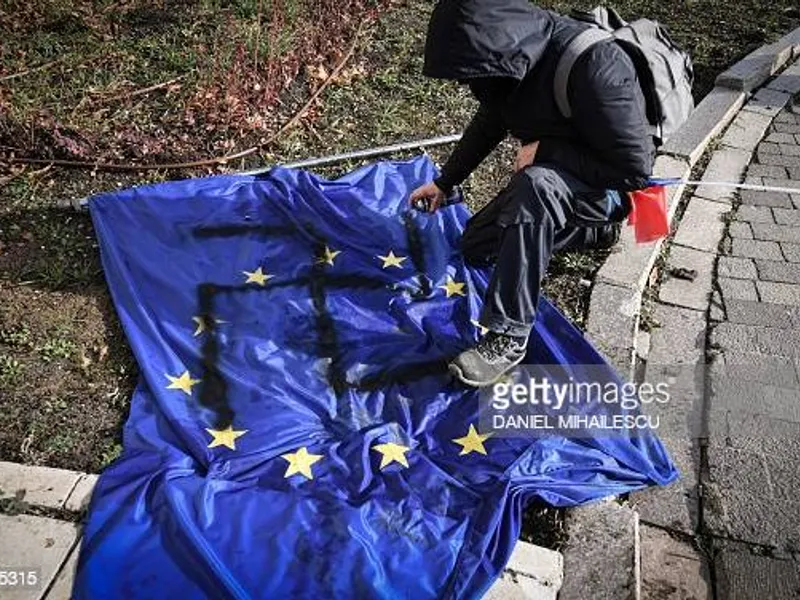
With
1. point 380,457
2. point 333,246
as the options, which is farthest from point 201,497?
point 333,246

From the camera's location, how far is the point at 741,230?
3.74m

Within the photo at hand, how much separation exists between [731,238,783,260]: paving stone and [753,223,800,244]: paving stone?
2.2 inches

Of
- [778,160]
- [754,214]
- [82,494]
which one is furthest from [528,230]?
[778,160]

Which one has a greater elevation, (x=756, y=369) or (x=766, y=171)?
(x=766, y=171)

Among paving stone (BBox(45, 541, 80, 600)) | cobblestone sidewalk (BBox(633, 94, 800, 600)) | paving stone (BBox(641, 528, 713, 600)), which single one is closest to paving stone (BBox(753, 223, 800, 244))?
cobblestone sidewalk (BBox(633, 94, 800, 600))

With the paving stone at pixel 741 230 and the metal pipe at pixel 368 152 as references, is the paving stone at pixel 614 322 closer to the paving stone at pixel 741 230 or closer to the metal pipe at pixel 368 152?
the paving stone at pixel 741 230

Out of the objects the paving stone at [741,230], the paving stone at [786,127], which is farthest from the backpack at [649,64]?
the paving stone at [786,127]

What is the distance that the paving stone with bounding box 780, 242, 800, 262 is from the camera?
11.6 ft

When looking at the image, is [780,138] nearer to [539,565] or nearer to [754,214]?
[754,214]

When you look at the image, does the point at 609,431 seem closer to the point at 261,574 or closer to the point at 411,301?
the point at 411,301

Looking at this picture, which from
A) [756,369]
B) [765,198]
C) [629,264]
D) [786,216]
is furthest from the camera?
[765,198]

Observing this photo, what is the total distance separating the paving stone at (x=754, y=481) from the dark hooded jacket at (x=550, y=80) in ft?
3.27

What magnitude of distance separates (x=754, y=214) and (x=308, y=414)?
106 inches

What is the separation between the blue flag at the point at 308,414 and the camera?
6.91 feet
